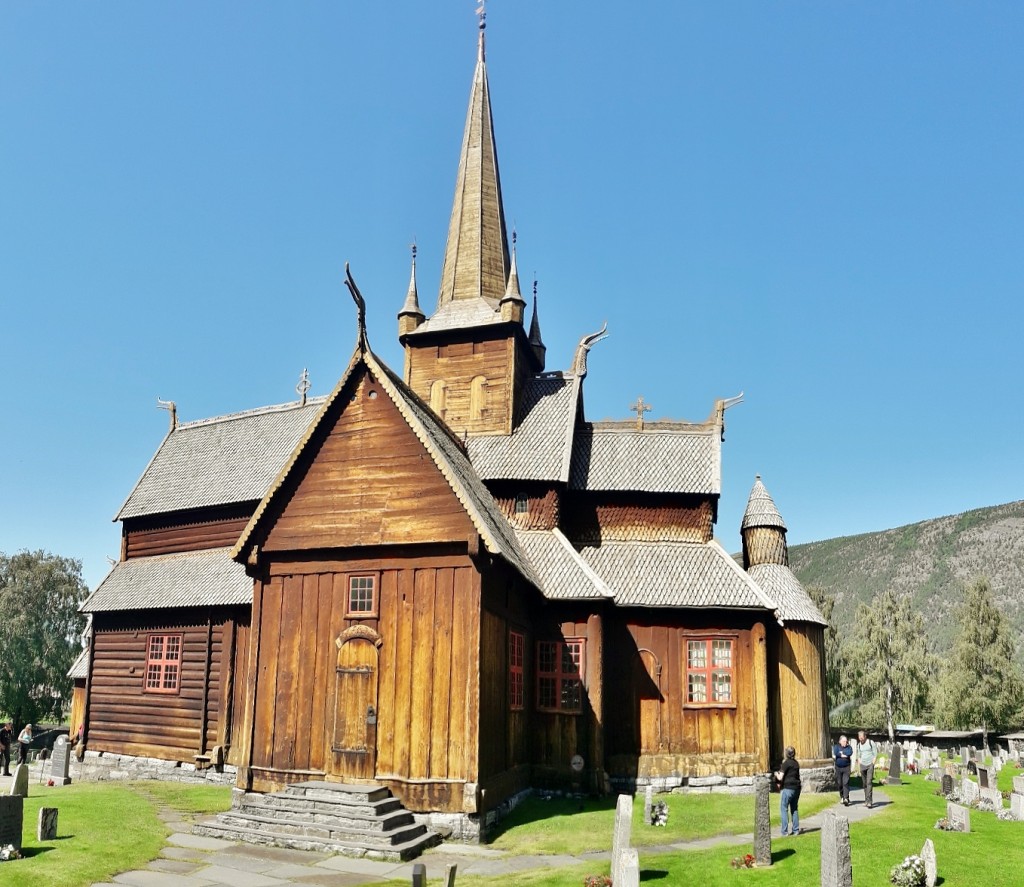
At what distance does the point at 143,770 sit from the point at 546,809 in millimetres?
14757

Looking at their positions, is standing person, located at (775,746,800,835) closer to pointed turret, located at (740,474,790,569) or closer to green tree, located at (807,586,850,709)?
pointed turret, located at (740,474,790,569)

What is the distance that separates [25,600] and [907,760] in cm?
5362

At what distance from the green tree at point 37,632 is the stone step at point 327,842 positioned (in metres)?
40.4

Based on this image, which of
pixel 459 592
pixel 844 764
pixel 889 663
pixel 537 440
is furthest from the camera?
pixel 889 663

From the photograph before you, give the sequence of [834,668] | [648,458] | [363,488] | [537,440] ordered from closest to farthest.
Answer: [363,488], [537,440], [648,458], [834,668]

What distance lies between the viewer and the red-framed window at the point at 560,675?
23.2 metres

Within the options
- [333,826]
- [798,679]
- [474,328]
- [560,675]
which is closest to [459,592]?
[333,826]

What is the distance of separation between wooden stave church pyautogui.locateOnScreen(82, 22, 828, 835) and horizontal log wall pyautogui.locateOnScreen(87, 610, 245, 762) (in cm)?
9

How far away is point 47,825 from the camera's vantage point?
16578mm

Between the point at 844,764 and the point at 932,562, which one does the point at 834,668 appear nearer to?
the point at 844,764

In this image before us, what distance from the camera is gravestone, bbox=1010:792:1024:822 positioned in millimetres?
19625

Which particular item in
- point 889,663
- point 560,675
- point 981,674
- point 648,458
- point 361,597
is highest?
point 648,458

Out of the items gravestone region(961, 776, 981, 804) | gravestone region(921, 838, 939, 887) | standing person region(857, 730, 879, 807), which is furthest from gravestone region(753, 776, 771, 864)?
gravestone region(961, 776, 981, 804)

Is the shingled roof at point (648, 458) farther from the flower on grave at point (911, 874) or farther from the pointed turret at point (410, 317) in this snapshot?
the flower on grave at point (911, 874)
